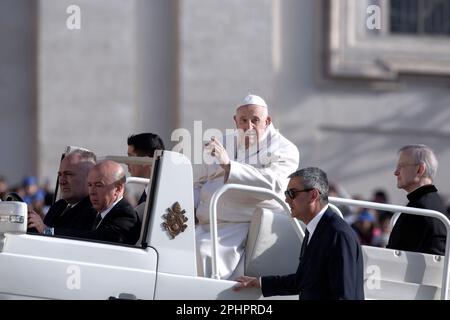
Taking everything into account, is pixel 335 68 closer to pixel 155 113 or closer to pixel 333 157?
pixel 333 157

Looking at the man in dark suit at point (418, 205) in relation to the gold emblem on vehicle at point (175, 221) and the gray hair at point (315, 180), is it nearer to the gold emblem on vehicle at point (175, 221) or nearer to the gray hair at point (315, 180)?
the gray hair at point (315, 180)

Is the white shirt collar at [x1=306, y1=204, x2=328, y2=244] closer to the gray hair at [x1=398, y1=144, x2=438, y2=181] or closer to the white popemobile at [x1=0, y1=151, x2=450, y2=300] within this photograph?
the white popemobile at [x1=0, y1=151, x2=450, y2=300]

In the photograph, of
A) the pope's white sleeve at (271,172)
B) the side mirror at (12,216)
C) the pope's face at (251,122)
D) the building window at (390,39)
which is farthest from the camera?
the building window at (390,39)

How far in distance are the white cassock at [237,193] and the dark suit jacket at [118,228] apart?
0.46 meters

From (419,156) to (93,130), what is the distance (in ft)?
43.4

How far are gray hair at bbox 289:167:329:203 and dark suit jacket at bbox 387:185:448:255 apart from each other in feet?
4.74

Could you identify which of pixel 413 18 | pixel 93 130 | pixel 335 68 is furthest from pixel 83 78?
pixel 413 18

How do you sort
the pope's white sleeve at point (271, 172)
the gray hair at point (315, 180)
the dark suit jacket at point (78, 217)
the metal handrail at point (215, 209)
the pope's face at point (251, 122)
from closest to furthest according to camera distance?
the gray hair at point (315, 180) → the metal handrail at point (215, 209) → the dark suit jacket at point (78, 217) → the pope's white sleeve at point (271, 172) → the pope's face at point (251, 122)

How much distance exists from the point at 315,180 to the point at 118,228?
3.84 feet

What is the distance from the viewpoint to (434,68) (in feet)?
79.4

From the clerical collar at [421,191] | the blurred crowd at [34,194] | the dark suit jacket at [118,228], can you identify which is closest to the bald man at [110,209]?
the dark suit jacket at [118,228]

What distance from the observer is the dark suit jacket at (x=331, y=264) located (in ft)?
24.2

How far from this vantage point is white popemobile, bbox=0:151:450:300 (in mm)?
7359

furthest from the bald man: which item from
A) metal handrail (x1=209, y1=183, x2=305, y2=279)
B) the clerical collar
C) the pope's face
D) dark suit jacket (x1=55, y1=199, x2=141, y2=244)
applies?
the clerical collar
